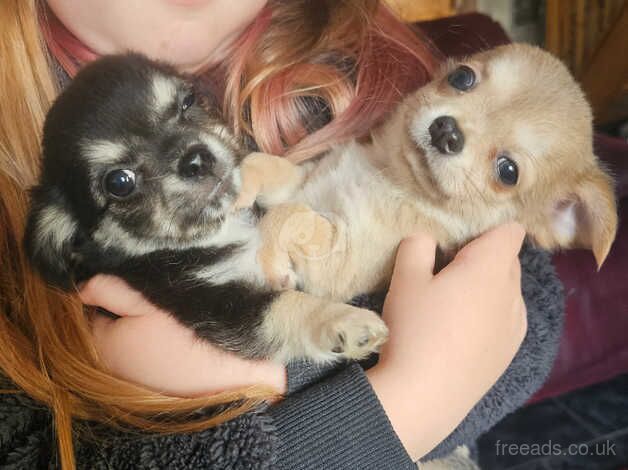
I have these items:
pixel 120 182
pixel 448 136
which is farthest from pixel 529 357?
pixel 120 182

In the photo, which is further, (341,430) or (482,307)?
(482,307)

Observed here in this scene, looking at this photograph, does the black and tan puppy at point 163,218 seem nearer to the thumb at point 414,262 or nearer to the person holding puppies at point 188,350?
the person holding puppies at point 188,350

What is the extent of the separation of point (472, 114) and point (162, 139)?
754mm

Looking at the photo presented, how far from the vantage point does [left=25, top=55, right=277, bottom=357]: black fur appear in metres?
1.13

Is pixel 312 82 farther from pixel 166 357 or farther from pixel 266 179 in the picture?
pixel 166 357

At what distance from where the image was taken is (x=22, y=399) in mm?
1385

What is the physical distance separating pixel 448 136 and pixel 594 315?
4.91ft

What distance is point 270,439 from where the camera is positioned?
3.90ft

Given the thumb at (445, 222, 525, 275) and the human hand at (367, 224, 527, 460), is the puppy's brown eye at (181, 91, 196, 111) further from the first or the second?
the thumb at (445, 222, 525, 275)

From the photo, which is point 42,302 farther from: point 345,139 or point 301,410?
point 345,139

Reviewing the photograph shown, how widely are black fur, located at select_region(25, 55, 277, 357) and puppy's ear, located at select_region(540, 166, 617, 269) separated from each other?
2.65 feet

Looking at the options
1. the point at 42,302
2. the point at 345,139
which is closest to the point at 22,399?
the point at 42,302

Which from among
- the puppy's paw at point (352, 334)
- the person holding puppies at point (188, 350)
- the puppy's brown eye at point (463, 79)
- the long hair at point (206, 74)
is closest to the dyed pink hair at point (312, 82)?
the long hair at point (206, 74)

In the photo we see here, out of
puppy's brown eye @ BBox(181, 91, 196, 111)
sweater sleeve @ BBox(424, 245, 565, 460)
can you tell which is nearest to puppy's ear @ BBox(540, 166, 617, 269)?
sweater sleeve @ BBox(424, 245, 565, 460)
